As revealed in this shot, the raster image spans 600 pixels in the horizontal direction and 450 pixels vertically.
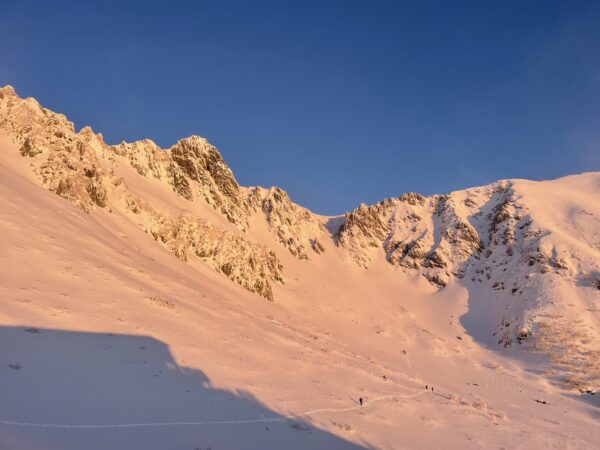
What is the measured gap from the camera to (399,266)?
10381 centimetres

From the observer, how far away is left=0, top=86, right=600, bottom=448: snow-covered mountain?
22.0m

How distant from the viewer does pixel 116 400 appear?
1248 centimetres

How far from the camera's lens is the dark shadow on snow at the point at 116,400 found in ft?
33.3

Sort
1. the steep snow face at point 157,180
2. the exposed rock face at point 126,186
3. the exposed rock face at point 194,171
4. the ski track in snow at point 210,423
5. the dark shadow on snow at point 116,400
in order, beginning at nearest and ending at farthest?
the ski track in snow at point 210,423 < the dark shadow on snow at point 116,400 < the exposed rock face at point 126,186 < the steep snow face at point 157,180 < the exposed rock face at point 194,171

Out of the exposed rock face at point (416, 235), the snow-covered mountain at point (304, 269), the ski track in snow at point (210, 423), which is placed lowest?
the ski track in snow at point (210, 423)

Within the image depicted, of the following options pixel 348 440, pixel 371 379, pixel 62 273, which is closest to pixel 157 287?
pixel 62 273

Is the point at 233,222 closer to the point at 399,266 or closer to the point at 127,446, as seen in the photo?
the point at 399,266

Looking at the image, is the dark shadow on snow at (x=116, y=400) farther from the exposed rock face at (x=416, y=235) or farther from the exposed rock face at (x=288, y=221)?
the exposed rock face at (x=416, y=235)

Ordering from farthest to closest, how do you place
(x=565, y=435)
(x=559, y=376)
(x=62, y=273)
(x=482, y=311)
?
(x=482, y=311) < (x=559, y=376) < (x=565, y=435) < (x=62, y=273)

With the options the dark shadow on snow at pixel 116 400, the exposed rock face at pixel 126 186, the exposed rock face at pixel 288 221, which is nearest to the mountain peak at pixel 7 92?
the exposed rock face at pixel 126 186

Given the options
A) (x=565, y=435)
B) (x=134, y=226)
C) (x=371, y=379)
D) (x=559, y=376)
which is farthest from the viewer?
(x=559, y=376)

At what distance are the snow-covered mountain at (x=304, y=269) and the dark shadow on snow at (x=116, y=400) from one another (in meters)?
0.75

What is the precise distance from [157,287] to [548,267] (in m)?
78.5

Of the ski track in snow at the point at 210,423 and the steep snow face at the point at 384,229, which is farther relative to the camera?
the steep snow face at the point at 384,229
